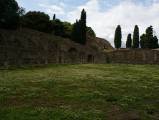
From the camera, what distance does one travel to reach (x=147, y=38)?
258ft

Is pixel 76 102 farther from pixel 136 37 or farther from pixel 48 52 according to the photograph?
pixel 136 37

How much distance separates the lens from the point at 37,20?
182ft

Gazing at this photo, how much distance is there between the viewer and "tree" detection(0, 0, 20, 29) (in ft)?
123

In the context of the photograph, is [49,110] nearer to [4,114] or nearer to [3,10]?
[4,114]

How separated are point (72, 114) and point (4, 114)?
2221mm

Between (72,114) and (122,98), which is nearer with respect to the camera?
(72,114)

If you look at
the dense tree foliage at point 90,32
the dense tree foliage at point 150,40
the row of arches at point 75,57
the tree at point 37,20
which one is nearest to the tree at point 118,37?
the dense tree foliage at point 90,32

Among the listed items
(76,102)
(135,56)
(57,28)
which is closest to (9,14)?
(57,28)

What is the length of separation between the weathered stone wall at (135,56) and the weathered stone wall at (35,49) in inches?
360

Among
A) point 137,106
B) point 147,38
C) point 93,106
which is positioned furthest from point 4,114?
point 147,38

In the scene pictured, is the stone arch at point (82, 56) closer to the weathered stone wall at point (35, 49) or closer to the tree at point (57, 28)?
the weathered stone wall at point (35, 49)

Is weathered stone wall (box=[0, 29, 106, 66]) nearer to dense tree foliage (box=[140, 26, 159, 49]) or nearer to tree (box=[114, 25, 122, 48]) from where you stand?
dense tree foliage (box=[140, 26, 159, 49])

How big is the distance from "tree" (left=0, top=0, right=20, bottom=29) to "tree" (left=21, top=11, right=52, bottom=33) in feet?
41.8

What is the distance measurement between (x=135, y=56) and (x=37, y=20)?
1993cm
